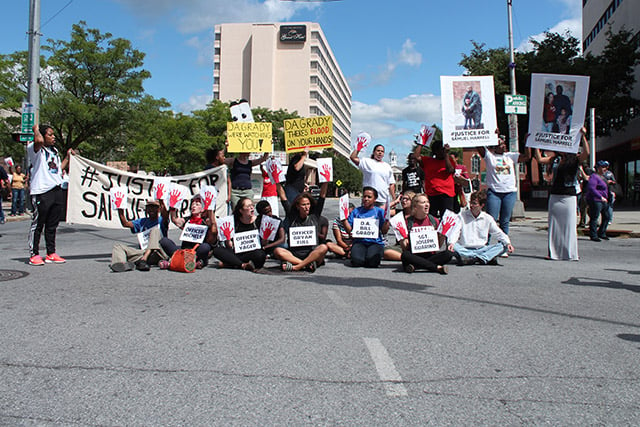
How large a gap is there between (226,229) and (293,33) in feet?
349

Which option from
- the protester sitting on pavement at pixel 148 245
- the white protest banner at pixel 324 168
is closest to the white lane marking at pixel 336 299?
the protester sitting on pavement at pixel 148 245

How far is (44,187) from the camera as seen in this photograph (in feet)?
24.7

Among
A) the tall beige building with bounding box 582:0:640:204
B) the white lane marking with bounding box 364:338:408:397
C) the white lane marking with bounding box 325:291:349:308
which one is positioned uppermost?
the tall beige building with bounding box 582:0:640:204

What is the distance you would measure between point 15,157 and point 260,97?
75.2 m

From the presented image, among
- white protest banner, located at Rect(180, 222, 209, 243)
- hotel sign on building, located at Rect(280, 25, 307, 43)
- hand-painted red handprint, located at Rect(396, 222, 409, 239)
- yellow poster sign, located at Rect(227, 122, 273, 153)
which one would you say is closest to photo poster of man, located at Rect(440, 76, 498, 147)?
hand-painted red handprint, located at Rect(396, 222, 409, 239)

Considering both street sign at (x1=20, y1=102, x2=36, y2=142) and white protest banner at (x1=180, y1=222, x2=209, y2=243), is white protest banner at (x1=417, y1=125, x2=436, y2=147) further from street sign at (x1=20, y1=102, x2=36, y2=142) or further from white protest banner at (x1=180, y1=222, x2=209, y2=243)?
street sign at (x1=20, y1=102, x2=36, y2=142)

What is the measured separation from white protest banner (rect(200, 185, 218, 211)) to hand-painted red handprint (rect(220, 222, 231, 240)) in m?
0.37

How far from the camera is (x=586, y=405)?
9.91ft

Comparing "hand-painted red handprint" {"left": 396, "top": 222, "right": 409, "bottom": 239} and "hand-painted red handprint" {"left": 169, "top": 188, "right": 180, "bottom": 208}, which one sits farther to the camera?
"hand-painted red handprint" {"left": 169, "top": 188, "right": 180, "bottom": 208}

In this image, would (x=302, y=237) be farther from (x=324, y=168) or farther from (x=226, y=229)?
(x=324, y=168)

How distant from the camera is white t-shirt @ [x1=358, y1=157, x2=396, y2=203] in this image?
9.05 m

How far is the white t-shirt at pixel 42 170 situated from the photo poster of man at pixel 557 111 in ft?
22.5

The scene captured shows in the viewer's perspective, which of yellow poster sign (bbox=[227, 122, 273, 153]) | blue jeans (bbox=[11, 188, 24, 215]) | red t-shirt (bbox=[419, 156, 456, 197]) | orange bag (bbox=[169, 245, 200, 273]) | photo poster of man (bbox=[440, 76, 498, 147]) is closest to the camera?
orange bag (bbox=[169, 245, 200, 273])

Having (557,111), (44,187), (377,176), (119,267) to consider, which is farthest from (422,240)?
(44,187)
